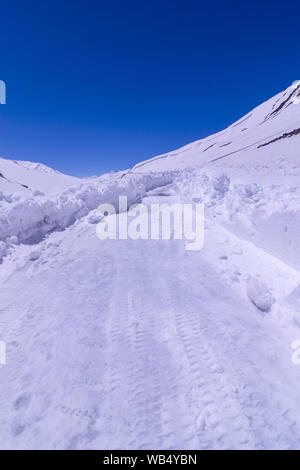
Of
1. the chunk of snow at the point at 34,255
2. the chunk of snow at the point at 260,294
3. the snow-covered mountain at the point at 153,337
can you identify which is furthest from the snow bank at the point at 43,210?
the chunk of snow at the point at 260,294

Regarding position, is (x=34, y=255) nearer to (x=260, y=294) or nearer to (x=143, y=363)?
(x=143, y=363)

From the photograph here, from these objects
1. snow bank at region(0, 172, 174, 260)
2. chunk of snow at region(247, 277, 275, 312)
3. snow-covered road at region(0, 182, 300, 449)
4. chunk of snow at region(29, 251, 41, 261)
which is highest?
snow bank at region(0, 172, 174, 260)

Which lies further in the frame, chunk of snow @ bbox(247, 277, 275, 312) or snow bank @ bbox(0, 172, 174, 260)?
snow bank @ bbox(0, 172, 174, 260)

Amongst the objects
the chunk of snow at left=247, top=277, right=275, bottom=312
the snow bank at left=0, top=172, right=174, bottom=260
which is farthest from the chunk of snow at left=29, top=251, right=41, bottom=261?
the chunk of snow at left=247, top=277, right=275, bottom=312

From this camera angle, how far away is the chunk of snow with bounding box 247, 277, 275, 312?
13.5 feet

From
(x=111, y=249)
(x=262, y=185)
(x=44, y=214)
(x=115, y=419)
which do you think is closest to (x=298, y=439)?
Result: (x=115, y=419)

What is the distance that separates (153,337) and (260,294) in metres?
2.22

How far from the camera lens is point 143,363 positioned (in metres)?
3.04

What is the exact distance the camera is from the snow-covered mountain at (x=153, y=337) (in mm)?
2391

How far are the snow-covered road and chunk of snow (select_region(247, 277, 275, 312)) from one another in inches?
4.9

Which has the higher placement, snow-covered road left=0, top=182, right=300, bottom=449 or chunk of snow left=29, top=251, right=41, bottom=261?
chunk of snow left=29, top=251, right=41, bottom=261

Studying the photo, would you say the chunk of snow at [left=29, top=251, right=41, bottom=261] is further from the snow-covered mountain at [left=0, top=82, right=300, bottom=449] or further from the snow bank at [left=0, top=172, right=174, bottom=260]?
the snow bank at [left=0, top=172, right=174, bottom=260]

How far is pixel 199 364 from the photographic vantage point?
3027 millimetres

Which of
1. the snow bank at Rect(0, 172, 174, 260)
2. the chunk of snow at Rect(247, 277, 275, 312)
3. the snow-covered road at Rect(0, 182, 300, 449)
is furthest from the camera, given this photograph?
the snow bank at Rect(0, 172, 174, 260)
